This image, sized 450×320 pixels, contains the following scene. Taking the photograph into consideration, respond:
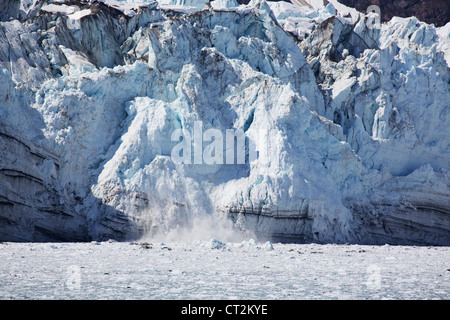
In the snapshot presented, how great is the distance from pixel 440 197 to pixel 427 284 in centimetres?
1360

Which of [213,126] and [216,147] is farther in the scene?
[213,126]

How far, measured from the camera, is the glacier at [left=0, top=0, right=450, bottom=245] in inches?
832

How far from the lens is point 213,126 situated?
918 inches

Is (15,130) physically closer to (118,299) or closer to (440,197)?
(118,299)

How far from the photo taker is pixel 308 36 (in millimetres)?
29141
